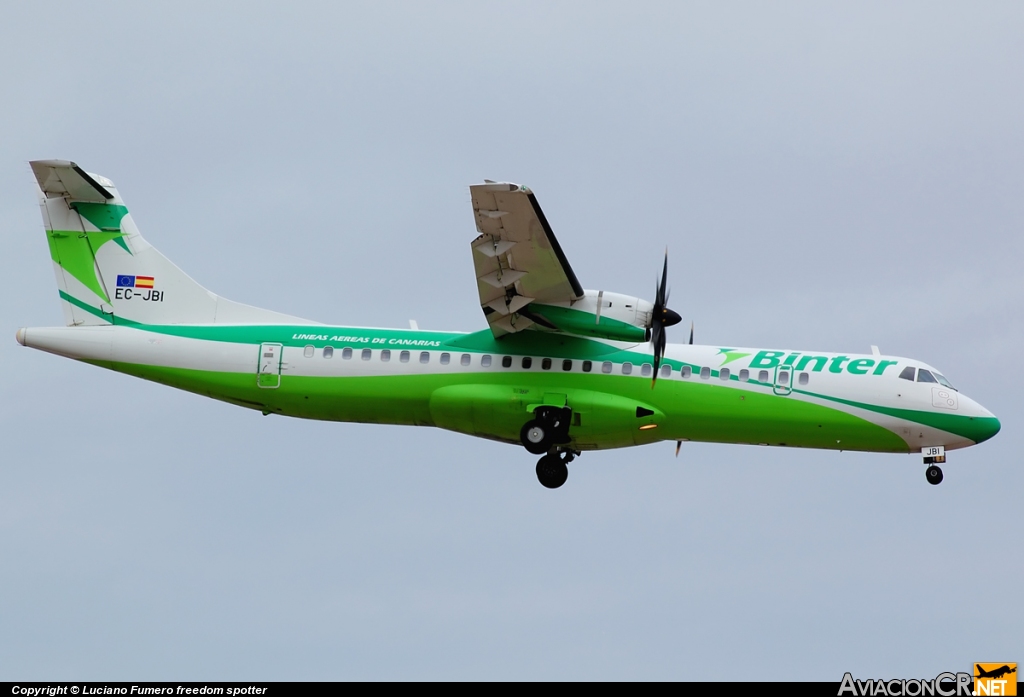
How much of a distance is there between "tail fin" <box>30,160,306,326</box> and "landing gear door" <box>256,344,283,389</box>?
887mm

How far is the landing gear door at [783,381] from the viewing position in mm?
28188

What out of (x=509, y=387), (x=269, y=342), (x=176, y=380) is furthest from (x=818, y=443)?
(x=176, y=380)

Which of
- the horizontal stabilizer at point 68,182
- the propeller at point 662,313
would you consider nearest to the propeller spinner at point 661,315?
the propeller at point 662,313

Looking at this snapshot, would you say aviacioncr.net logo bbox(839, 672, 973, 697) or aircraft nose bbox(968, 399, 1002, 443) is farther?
aircraft nose bbox(968, 399, 1002, 443)

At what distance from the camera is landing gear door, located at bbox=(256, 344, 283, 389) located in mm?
28609

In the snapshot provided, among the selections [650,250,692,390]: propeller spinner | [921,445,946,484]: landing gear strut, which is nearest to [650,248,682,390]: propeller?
[650,250,692,390]: propeller spinner

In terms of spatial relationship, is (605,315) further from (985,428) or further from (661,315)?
(985,428)

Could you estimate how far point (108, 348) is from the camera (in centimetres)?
2900

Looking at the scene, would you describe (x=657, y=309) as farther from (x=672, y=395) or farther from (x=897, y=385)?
(x=897, y=385)

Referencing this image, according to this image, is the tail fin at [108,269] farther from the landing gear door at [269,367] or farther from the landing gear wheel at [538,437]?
the landing gear wheel at [538,437]

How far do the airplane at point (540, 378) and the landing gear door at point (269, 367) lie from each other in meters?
0.03

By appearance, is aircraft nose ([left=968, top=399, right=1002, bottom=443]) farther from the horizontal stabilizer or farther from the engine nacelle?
the horizontal stabilizer

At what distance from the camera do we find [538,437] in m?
28.0

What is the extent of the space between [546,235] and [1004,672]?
1185 centimetres
